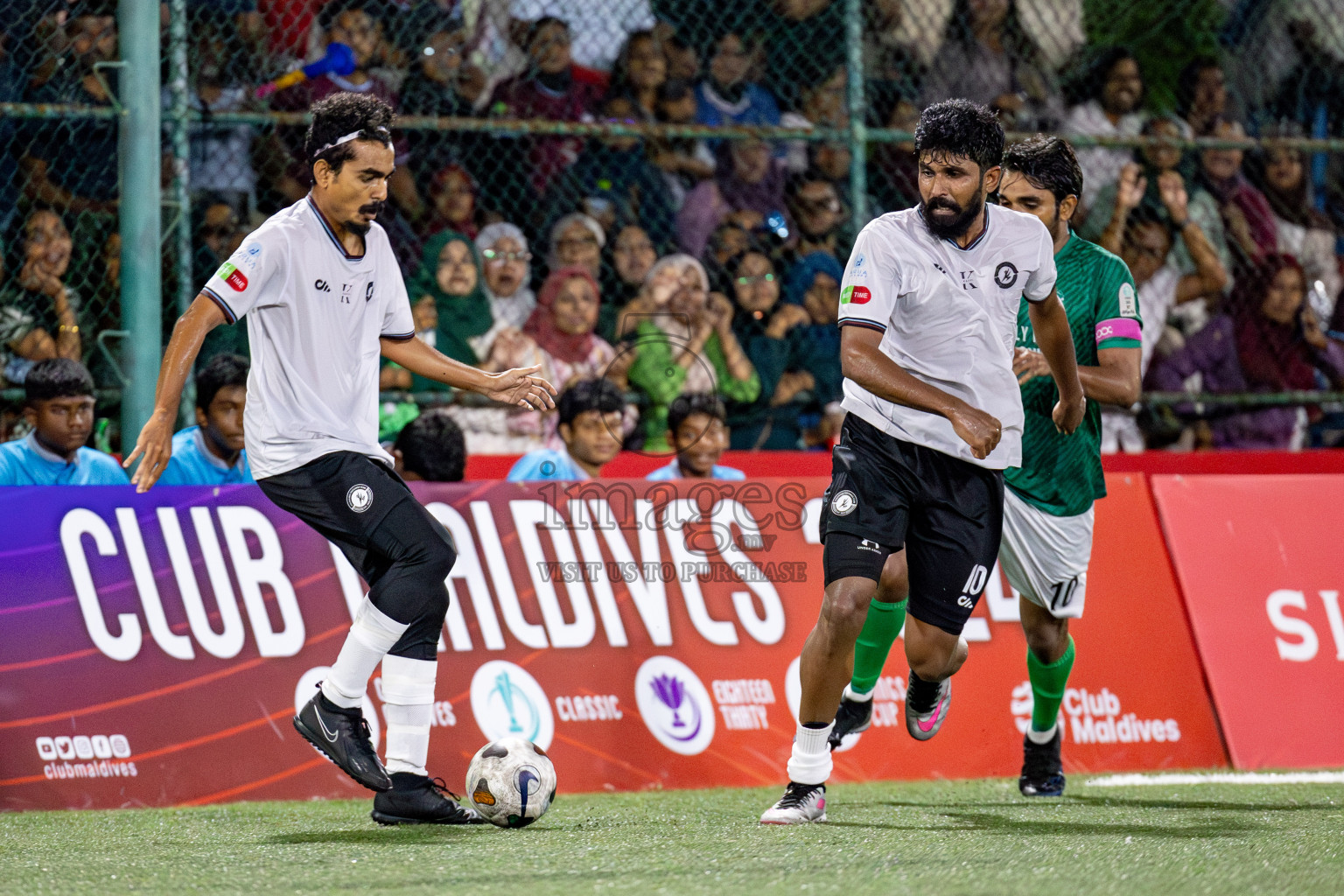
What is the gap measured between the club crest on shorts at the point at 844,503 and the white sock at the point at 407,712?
1.31 meters

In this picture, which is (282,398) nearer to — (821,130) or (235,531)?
(235,531)

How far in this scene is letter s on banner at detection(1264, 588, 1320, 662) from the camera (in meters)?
6.75

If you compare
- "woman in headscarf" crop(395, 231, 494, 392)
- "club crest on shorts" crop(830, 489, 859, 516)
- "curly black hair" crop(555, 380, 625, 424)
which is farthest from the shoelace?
"woman in headscarf" crop(395, 231, 494, 392)

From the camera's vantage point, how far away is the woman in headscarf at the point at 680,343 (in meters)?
7.73

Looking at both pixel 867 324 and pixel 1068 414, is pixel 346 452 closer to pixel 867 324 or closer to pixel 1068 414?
pixel 867 324

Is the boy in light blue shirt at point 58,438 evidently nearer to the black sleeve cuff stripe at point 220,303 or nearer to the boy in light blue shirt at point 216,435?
the boy in light blue shirt at point 216,435

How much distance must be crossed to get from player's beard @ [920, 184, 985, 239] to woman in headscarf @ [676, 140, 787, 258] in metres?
3.53

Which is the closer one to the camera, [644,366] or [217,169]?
[217,169]

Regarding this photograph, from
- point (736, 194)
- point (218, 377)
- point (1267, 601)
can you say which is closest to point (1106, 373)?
point (1267, 601)

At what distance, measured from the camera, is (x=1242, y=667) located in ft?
22.1

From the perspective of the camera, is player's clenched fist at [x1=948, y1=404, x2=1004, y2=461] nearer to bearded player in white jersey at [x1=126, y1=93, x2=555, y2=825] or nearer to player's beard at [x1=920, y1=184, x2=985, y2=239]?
player's beard at [x1=920, y1=184, x2=985, y2=239]

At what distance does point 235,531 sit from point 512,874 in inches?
110

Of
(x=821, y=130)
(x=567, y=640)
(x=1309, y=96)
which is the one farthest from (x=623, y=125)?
(x=1309, y=96)

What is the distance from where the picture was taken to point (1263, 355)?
8.91 metres
